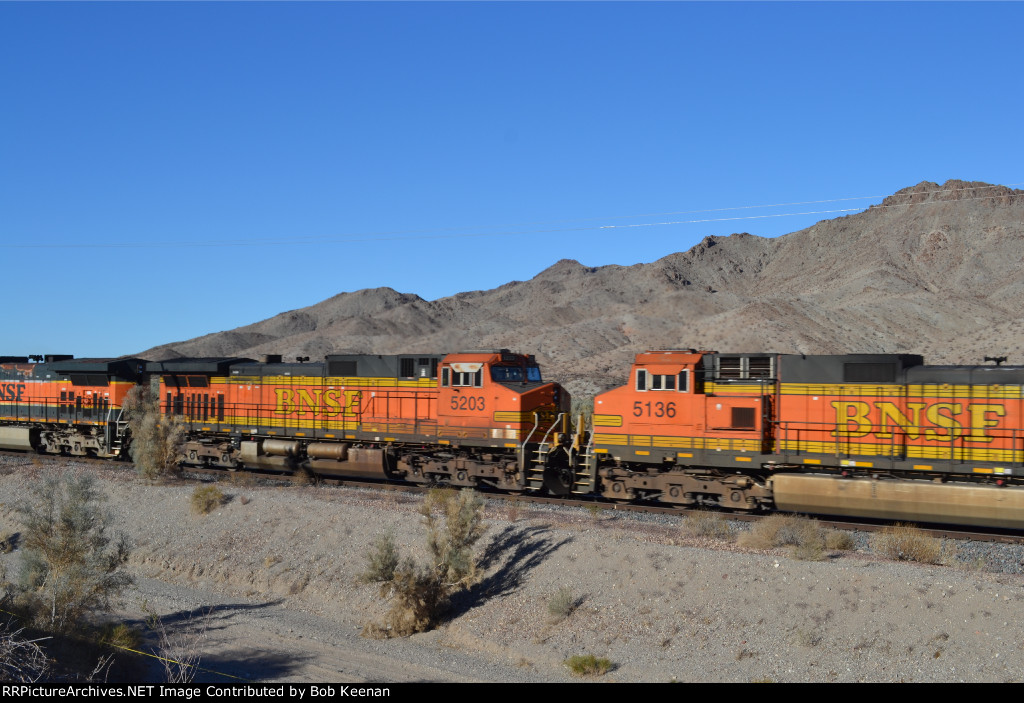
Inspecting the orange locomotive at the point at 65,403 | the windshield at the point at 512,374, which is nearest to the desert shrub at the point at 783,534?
the windshield at the point at 512,374

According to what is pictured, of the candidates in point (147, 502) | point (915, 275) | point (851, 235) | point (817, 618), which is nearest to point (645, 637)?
point (817, 618)

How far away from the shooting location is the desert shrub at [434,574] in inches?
560

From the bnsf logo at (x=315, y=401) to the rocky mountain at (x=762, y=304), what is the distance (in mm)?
35344

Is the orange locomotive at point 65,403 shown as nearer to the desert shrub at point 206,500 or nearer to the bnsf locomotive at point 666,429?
the bnsf locomotive at point 666,429

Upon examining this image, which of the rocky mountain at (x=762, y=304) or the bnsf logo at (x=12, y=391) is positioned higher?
the rocky mountain at (x=762, y=304)

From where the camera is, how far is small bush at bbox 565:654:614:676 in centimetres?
1168

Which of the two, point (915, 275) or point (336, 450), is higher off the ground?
point (915, 275)

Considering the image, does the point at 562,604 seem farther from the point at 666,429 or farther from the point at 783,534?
the point at 666,429

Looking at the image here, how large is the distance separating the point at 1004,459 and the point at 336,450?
54.4ft

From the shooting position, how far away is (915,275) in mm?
94625
